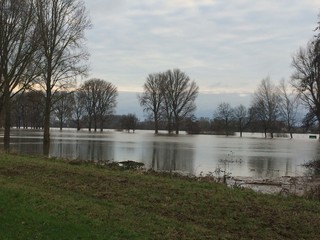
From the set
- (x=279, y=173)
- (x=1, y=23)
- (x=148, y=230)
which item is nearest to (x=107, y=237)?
(x=148, y=230)

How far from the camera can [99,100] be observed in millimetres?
121938

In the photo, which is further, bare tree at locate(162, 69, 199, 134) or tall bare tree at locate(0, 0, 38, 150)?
bare tree at locate(162, 69, 199, 134)

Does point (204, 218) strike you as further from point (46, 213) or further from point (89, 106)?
point (89, 106)

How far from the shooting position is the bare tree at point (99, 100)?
12062 centimetres

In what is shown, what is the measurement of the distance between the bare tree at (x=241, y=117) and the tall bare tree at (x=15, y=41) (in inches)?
4068

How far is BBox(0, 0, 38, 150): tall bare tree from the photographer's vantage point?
97.0 feet

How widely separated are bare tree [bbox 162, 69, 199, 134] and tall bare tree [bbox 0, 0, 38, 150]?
82424 millimetres

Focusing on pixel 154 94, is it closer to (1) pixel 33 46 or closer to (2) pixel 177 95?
(2) pixel 177 95

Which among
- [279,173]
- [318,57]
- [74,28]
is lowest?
[279,173]

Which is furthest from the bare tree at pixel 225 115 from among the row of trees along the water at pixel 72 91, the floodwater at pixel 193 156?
the floodwater at pixel 193 156

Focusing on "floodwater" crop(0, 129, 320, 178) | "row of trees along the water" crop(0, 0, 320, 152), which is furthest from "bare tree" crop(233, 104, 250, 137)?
"floodwater" crop(0, 129, 320, 178)

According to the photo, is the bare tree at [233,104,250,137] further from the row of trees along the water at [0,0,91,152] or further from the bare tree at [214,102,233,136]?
the row of trees along the water at [0,0,91,152]

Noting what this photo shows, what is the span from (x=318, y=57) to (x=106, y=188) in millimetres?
24227

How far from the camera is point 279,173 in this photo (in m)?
23.0
